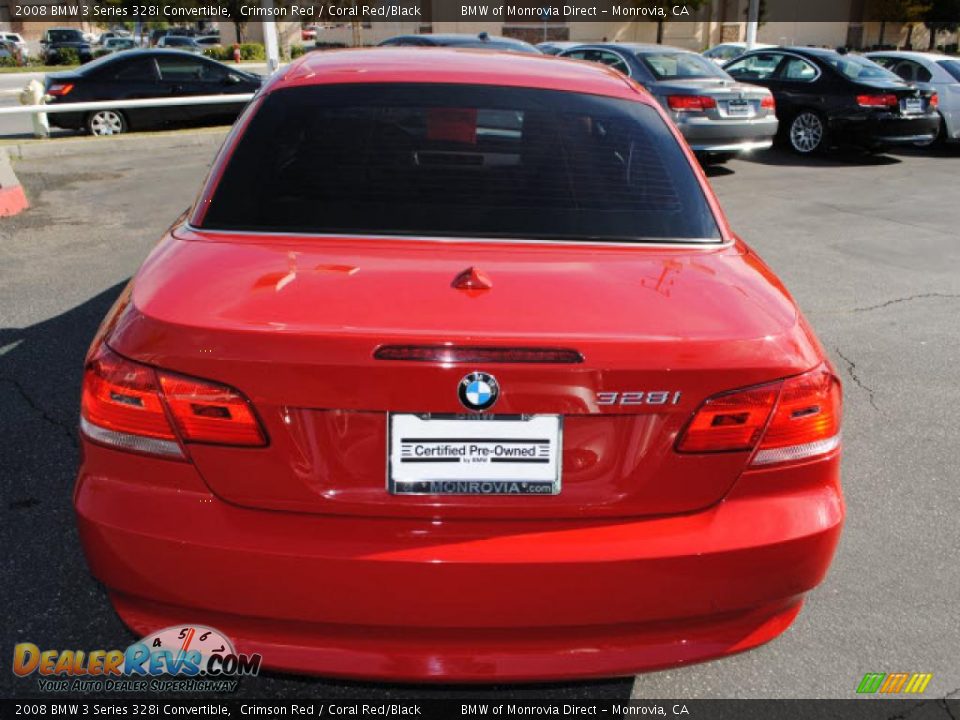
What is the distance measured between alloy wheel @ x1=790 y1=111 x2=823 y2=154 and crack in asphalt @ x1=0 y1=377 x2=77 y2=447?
41.1 feet

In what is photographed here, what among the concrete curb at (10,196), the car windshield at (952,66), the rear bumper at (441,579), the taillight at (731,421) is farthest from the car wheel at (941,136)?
the rear bumper at (441,579)

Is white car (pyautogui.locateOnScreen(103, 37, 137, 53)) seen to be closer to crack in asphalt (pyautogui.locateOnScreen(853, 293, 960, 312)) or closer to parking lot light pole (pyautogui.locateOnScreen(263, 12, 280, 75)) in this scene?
parking lot light pole (pyautogui.locateOnScreen(263, 12, 280, 75))

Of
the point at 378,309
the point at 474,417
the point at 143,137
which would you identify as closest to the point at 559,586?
the point at 474,417

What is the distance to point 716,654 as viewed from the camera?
207 centimetres

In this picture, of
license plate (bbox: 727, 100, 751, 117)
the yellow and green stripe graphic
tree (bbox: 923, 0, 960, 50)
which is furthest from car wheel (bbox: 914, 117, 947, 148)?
tree (bbox: 923, 0, 960, 50)

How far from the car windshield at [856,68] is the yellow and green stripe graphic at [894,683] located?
1269cm

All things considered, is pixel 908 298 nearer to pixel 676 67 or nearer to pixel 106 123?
pixel 676 67

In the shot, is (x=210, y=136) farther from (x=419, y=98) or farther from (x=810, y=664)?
(x=810, y=664)

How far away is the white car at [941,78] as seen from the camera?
46.9 feet

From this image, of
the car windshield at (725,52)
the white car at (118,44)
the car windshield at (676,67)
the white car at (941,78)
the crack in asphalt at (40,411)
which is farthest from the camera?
the white car at (118,44)

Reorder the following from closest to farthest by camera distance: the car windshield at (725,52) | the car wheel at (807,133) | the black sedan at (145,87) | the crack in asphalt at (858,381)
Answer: the crack in asphalt at (858,381)
the car wheel at (807,133)
the black sedan at (145,87)
the car windshield at (725,52)

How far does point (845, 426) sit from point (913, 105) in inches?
427

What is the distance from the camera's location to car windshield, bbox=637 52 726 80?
12.0 m

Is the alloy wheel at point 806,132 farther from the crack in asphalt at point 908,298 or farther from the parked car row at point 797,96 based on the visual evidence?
the crack in asphalt at point 908,298
